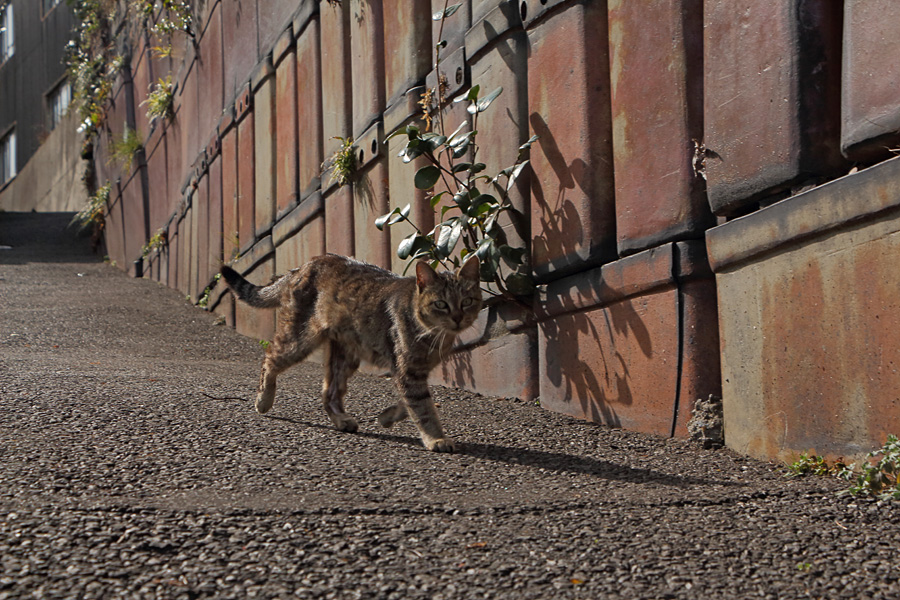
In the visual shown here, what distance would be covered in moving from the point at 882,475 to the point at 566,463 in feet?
4.01

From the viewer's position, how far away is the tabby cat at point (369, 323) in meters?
4.54

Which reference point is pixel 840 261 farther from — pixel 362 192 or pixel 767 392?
pixel 362 192

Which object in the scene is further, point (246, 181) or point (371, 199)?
point (246, 181)

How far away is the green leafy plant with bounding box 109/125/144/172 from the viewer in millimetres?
15906

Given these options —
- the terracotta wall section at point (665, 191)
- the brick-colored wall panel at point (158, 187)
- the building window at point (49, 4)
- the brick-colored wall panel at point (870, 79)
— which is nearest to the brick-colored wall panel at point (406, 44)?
the terracotta wall section at point (665, 191)

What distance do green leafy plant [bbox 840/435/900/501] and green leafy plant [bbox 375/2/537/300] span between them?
2.24 metres

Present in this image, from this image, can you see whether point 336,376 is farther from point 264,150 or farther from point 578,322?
point 264,150

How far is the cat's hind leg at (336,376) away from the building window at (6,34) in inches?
1213

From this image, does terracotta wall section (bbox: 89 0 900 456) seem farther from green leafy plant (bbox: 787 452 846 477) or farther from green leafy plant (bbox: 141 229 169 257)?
green leafy plant (bbox: 141 229 169 257)

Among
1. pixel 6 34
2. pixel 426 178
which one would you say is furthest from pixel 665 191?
pixel 6 34

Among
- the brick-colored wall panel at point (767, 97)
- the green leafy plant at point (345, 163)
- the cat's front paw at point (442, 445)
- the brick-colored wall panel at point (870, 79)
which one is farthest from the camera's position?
the green leafy plant at point (345, 163)

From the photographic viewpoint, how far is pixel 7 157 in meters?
32.5

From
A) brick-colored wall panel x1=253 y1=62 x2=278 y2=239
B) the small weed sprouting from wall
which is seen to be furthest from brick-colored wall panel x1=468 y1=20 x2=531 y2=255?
brick-colored wall panel x1=253 y1=62 x2=278 y2=239

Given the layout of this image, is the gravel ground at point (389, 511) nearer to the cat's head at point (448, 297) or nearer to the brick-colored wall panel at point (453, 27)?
the cat's head at point (448, 297)
